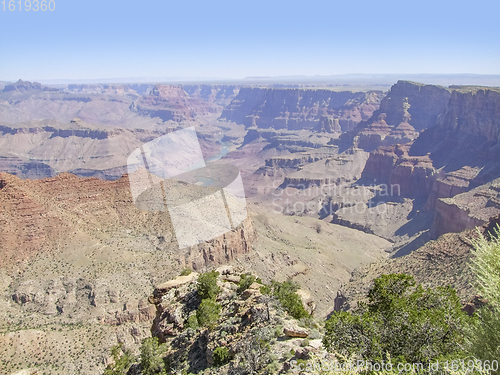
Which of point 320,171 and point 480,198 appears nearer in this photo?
point 480,198

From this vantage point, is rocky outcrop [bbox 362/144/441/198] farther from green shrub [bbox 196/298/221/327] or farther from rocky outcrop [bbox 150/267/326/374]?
green shrub [bbox 196/298/221/327]

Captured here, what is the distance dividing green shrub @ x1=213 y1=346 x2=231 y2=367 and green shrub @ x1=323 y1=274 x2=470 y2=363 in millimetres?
4327

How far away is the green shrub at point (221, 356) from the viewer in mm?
15296

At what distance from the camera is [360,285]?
46.1m

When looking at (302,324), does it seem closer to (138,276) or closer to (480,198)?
(138,276)

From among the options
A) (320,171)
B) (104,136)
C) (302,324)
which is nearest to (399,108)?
(320,171)

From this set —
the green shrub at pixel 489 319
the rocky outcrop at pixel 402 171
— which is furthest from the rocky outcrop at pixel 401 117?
the green shrub at pixel 489 319

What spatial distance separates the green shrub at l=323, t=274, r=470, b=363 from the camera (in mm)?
11953

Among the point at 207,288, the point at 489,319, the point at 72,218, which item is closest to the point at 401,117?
the point at 72,218

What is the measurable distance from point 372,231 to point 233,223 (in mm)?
52403

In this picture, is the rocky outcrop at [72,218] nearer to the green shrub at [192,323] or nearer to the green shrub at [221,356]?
the green shrub at [192,323]

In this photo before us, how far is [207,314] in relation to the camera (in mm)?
18422

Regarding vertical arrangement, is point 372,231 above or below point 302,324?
below

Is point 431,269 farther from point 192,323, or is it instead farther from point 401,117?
point 401,117
